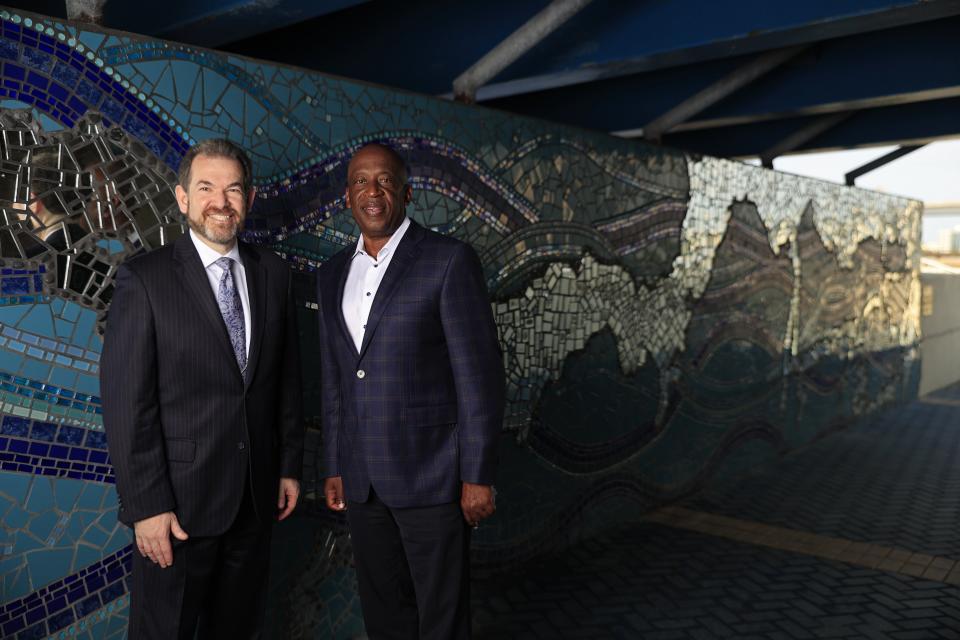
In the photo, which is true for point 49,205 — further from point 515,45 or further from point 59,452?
point 515,45

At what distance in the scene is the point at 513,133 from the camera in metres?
4.91

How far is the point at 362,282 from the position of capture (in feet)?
10.0

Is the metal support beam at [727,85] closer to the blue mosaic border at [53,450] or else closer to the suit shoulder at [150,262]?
the suit shoulder at [150,262]

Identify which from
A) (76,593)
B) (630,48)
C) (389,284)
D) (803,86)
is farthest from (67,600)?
(803,86)

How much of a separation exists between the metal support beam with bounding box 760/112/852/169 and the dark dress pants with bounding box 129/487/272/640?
294 inches

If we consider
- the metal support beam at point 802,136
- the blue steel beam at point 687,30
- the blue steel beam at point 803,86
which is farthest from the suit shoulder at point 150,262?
the metal support beam at point 802,136

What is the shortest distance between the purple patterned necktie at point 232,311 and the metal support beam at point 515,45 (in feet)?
9.09

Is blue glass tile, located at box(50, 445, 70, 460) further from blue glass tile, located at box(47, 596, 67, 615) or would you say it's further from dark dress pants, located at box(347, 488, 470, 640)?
dark dress pants, located at box(347, 488, 470, 640)

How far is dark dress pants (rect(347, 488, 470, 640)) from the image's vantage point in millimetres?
2971

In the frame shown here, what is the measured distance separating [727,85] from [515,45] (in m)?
2.21

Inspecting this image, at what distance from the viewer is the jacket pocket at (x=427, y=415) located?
9.61 feet

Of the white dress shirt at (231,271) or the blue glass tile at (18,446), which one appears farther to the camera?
the blue glass tile at (18,446)

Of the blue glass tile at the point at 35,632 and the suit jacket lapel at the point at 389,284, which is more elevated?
the suit jacket lapel at the point at 389,284

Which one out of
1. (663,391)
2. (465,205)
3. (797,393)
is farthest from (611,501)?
(797,393)
